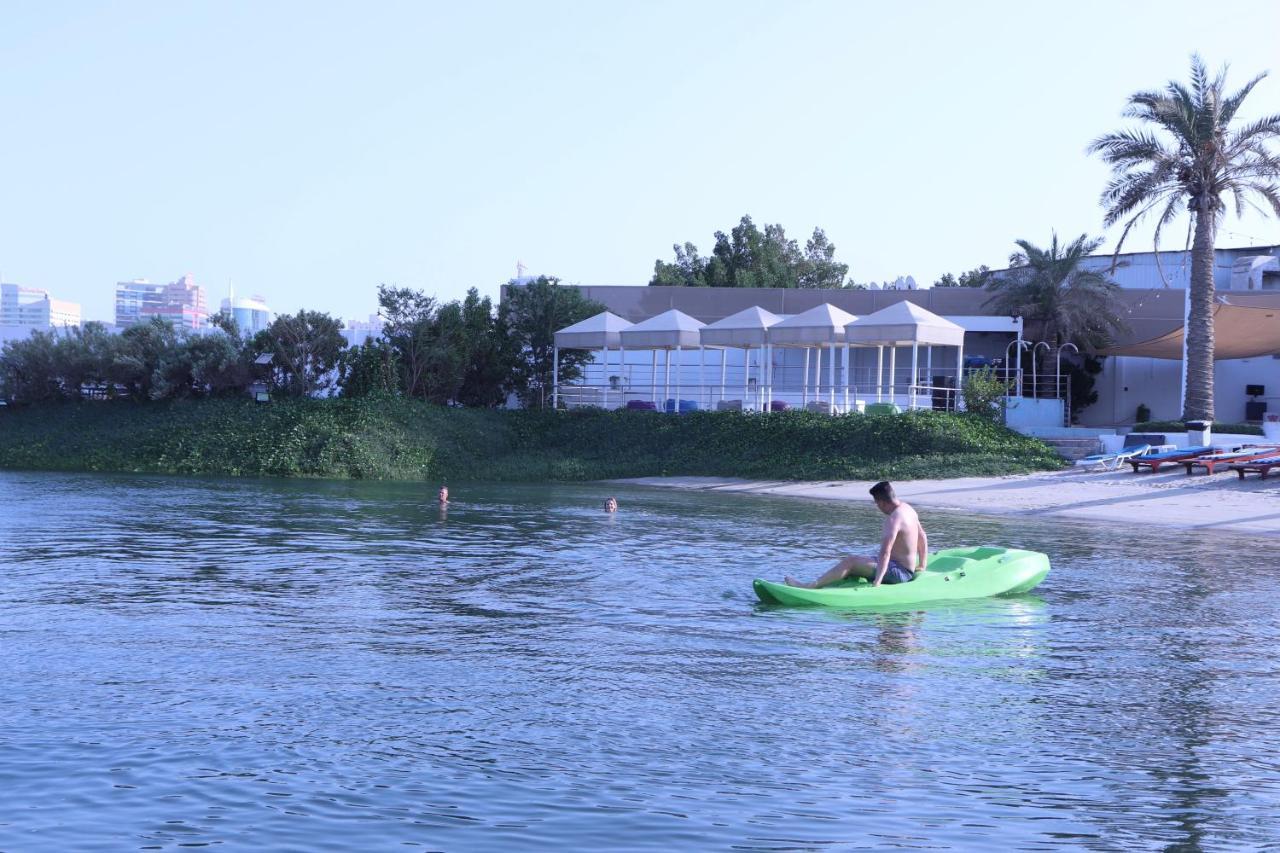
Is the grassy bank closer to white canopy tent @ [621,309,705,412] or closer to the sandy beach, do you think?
the sandy beach

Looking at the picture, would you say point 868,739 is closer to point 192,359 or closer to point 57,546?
point 57,546

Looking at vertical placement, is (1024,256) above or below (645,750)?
above

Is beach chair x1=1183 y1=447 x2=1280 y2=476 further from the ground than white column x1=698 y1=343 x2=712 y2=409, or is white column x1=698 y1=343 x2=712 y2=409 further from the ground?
white column x1=698 y1=343 x2=712 y2=409

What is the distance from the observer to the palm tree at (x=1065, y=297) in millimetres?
38656

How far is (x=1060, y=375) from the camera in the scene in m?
40.0

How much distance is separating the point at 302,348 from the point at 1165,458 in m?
26.1

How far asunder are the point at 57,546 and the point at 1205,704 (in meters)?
14.8

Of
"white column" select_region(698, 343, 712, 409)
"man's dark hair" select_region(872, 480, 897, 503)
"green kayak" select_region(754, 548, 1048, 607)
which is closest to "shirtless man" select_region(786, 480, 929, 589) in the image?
"green kayak" select_region(754, 548, 1048, 607)

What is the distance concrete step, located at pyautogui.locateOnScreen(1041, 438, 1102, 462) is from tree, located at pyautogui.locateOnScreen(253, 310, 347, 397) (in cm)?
2237

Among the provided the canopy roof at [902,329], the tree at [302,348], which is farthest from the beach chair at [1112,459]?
the tree at [302,348]

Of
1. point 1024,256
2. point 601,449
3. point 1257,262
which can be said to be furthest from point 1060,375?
point 601,449

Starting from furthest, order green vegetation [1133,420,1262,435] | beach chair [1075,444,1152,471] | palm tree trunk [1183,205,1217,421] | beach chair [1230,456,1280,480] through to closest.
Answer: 1. green vegetation [1133,420,1262,435]
2. palm tree trunk [1183,205,1217,421]
3. beach chair [1075,444,1152,471]
4. beach chair [1230,456,1280,480]

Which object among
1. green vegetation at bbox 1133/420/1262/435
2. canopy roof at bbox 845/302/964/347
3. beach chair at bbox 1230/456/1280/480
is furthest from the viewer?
canopy roof at bbox 845/302/964/347

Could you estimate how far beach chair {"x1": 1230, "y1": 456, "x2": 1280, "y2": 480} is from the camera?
87.9ft
